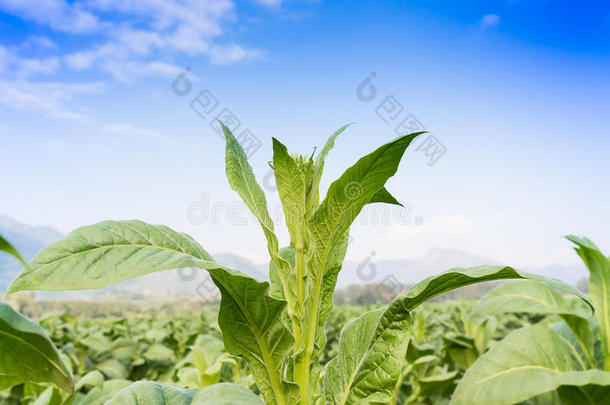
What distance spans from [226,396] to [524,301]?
1.87 metres

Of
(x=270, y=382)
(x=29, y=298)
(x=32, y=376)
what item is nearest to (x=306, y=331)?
(x=270, y=382)

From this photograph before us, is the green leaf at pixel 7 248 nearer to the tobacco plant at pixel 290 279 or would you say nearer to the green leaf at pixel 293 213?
the tobacco plant at pixel 290 279

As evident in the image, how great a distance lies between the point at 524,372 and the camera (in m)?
1.68

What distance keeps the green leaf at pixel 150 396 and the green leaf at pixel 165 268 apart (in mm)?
142

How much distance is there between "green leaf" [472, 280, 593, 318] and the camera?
6.97ft

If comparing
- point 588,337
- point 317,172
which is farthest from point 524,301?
point 317,172

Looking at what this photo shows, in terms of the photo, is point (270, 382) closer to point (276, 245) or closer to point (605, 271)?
point (276, 245)

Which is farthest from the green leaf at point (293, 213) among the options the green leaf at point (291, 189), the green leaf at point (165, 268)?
the green leaf at point (165, 268)

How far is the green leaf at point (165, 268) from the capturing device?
28.8 inches

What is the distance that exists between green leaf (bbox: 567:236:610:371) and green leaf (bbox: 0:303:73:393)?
1884mm

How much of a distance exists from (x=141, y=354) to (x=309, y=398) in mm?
2381

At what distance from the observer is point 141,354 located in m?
3.02

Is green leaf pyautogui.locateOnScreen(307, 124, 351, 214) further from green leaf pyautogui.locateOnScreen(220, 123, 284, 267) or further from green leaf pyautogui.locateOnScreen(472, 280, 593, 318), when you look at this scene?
green leaf pyautogui.locateOnScreen(472, 280, 593, 318)

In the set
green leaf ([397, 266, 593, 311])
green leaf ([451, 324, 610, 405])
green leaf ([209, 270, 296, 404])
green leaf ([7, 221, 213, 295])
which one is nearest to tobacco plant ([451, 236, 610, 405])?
green leaf ([451, 324, 610, 405])
